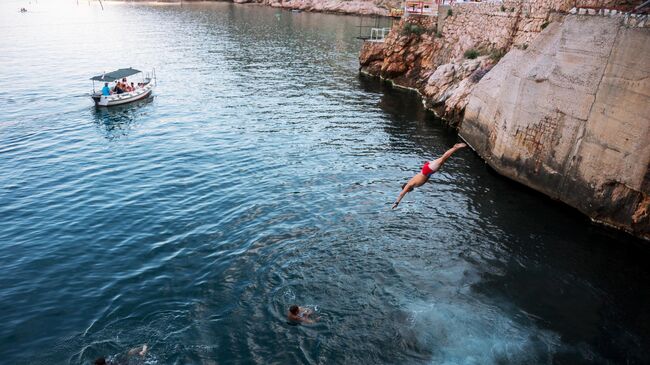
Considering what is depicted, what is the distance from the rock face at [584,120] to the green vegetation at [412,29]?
79.9 ft

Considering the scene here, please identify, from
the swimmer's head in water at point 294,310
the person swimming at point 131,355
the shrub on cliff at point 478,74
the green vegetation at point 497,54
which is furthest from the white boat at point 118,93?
the swimmer's head in water at point 294,310

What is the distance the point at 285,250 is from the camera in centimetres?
1962

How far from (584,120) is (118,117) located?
34.7m

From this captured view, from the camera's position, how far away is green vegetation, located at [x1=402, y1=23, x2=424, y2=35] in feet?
166

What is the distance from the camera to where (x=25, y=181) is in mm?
26328

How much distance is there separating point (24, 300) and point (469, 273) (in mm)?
17105

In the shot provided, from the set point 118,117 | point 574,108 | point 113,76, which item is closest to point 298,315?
point 574,108

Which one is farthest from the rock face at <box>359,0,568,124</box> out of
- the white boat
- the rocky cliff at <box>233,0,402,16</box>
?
the rocky cliff at <box>233,0,402,16</box>

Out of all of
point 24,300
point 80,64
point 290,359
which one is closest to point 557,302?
point 290,359

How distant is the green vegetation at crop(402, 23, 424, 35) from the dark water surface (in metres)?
15.2

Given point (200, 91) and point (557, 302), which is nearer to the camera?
point (557, 302)

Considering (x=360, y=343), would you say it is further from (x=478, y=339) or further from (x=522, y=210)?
(x=522, y=210)

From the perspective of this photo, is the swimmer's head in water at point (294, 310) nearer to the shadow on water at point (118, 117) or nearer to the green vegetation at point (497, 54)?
the shadow on water at point (118, 117)

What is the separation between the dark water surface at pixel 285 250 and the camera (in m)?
14.9
